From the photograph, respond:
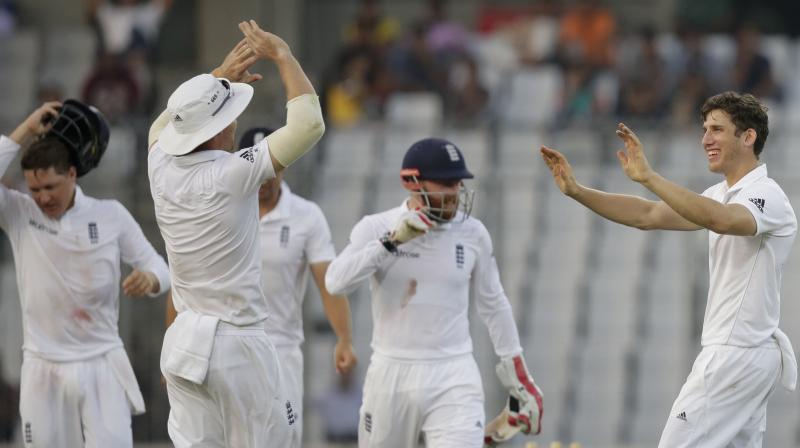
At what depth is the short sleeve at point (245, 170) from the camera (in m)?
7.80

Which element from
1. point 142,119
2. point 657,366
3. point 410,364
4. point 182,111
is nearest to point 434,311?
point 410,364

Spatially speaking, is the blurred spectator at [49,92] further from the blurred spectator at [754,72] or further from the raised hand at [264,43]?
the raised hand at [264,43]

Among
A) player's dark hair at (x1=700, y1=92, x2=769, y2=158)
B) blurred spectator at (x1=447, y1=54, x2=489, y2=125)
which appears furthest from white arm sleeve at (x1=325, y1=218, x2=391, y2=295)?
blurred spectator at (x1=447, y1=54, x2=489, y2=125)

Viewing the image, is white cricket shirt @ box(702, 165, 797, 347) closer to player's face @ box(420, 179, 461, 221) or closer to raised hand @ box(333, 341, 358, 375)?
player's face @ box(420, 179, 461, 221)

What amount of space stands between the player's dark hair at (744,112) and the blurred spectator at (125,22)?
32.8 feet

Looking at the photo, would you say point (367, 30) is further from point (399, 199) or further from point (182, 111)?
point (182, 111)

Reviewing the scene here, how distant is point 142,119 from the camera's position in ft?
51.6

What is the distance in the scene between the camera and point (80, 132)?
366 inches

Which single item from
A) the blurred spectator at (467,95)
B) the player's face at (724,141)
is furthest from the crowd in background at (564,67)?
the player's face at (724,141)

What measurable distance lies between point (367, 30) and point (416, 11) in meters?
2.02

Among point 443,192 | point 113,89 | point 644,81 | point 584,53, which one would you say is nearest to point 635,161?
point 443,192

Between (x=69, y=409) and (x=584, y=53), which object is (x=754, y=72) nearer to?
(x=584, y=53)

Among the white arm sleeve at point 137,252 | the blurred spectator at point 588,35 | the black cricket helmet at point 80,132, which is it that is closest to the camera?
the black cricket helmet at point 80,132

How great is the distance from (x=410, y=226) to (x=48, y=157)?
2057 millimetres
